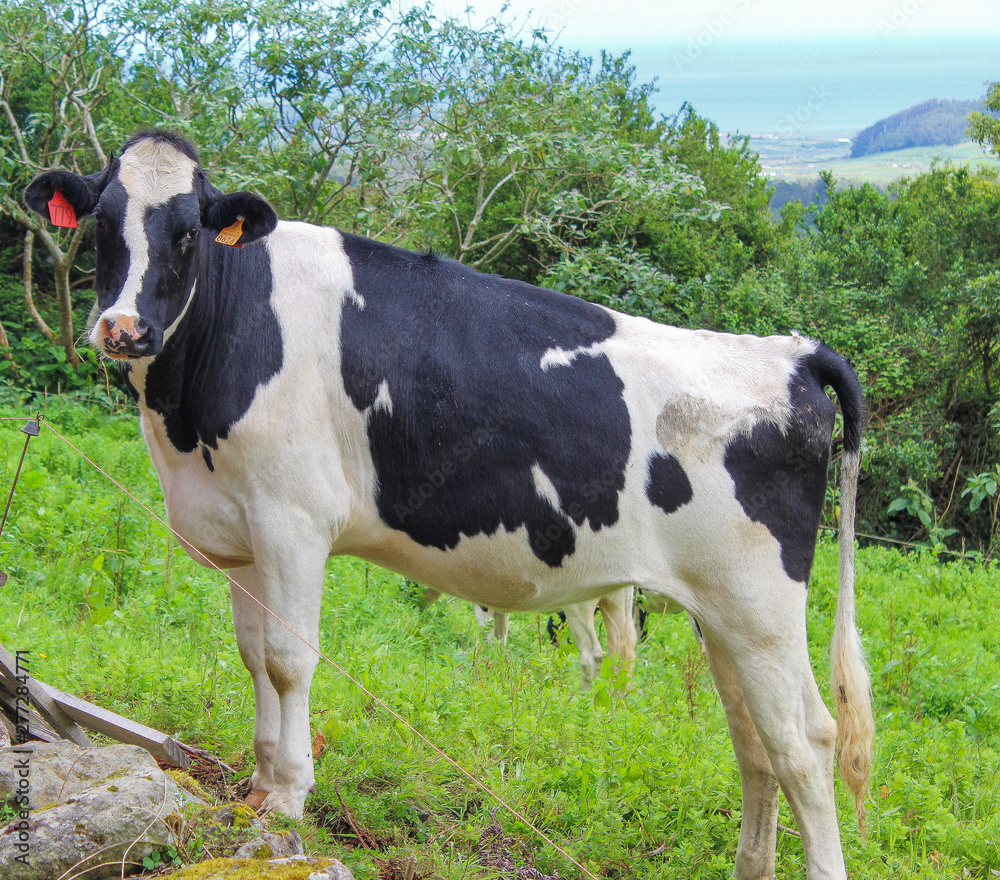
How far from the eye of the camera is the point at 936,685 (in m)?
6.51

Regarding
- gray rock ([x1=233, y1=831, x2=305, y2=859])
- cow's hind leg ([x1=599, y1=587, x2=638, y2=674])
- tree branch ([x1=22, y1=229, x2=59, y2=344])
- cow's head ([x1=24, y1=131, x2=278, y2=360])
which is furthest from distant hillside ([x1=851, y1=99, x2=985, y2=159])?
gray rock ([x1=233, y1=831, x2=305, y2=859])

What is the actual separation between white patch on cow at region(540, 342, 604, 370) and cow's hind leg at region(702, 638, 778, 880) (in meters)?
1.33

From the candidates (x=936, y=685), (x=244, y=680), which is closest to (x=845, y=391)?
(x=244, y=680)

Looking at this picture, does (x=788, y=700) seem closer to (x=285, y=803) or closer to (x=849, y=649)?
(x=849, y=649)

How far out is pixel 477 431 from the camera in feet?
11.1

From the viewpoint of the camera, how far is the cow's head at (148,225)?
9.89 ft

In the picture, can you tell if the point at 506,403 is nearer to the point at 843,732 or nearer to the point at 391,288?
the point at 391,288

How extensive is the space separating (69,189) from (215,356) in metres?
0.82

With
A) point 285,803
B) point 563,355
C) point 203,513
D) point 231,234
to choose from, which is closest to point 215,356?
point 231,234

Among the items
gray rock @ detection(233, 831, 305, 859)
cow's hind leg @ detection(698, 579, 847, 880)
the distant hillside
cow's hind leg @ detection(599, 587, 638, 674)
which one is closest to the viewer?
gray rock @ detection(233, 831, 305, 859)

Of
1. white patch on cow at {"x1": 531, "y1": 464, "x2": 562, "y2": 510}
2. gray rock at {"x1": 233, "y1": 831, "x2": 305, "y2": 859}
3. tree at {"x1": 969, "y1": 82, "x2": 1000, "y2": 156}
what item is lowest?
gray rock at {"x1": 233, "y1": 831, "x2": 305, "y2": 859}

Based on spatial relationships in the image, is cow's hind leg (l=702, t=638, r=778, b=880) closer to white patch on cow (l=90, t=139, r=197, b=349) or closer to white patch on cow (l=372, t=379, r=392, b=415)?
white patch on cow (l=372, t=379, r=392, b=415)

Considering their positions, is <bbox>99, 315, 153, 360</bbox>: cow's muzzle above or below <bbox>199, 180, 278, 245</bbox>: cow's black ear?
below

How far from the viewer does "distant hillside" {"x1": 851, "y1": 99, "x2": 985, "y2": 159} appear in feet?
69.8
